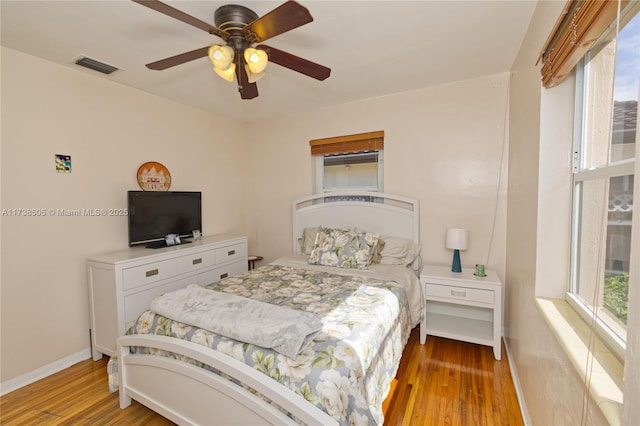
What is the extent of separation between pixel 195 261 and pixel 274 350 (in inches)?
73.6

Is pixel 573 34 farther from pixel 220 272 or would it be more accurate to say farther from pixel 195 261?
pixel 220 272

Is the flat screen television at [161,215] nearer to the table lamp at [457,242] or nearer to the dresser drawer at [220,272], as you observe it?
the dresser drawer at [220,272]

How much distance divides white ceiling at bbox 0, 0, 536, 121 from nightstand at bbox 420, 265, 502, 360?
181 centimetres

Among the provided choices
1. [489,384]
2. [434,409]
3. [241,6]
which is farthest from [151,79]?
[489,384]

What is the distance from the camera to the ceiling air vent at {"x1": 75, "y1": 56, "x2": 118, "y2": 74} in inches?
87.0

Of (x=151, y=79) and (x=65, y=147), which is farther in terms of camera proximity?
(x=151, y=79)

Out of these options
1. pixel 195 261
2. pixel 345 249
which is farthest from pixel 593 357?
pixel 195 261

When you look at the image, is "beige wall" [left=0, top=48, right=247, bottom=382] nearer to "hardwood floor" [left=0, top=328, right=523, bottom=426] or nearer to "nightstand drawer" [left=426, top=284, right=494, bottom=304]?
"hardwood floor" [left=0, top=328, right=523, bottom=426]

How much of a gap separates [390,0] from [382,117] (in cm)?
154

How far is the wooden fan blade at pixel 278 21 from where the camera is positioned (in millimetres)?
1227

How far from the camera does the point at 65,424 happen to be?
169 centimetres

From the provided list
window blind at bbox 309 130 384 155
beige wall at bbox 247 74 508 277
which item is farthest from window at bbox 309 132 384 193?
beige wall at bbox 247 74 508 277

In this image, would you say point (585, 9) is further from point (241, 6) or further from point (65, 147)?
point (65, 147)

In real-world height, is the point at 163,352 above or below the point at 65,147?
below
